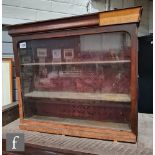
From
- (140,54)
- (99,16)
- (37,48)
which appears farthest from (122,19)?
(140,54)

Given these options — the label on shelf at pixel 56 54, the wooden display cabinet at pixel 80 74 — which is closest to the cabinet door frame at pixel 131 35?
the wooden display cabinet at pixel 80 74

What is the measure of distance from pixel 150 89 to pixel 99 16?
1.14 metres

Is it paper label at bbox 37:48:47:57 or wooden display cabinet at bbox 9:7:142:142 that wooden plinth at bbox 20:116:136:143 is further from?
paper label at bbox 37:48:47:57

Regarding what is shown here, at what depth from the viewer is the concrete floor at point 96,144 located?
1.02 metres

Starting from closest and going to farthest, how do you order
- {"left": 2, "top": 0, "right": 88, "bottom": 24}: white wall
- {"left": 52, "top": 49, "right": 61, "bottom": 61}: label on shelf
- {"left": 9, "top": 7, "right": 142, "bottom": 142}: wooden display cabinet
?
{"left": 9, "top": 7, "right": 142, "bottom": 142}: wooden display cabinet < {"left": 52, "top": 49, "right": 61, "bottom": 61}: label on shelf < {"left": 2, "top": 0, "right": 88, "bottom": 24}: white wall

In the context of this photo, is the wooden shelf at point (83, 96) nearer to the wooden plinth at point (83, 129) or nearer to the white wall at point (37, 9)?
the wooden plinth at point (83, 129)

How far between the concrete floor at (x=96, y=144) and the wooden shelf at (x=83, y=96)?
0.22 meters

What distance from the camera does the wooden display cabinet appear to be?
1131 mm

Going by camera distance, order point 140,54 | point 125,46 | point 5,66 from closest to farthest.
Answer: point 125,46 < point 5,66 < point 140,54

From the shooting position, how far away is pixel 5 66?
6.00 ft

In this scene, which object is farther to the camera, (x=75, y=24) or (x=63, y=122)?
(x=63, y=122)

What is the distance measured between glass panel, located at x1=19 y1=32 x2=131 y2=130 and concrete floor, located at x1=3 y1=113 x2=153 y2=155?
5.7 inches

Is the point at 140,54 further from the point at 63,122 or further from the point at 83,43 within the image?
the point at 63,122

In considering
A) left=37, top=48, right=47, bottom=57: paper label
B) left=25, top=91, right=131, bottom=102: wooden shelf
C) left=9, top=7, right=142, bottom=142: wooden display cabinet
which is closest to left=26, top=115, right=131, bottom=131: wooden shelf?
left=9, top=7, right=142, bottom=142: wooden display cabinet
